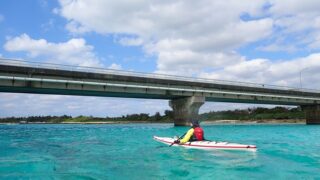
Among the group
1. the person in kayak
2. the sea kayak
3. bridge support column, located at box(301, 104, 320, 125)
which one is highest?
bridge support column, located at box(301, 104, 320, 125)

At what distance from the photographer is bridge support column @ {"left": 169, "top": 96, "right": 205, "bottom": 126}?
181 feet

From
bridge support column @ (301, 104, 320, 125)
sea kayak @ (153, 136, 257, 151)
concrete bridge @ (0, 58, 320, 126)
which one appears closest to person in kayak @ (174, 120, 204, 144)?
sea kayak @ (153, 136, 257, 151)

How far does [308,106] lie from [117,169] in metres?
73.0

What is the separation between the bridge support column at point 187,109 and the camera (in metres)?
55.3

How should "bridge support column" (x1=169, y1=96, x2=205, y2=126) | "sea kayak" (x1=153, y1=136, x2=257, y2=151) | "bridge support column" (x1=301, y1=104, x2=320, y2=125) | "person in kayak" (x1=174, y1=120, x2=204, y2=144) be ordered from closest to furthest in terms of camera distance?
"sea kayak" (x1=153, y1=136, x2=257, y2=151) < "person in kayak" (x1=174, y1=120, x2=204, y2=144) < "bridge support column" (x1=169, y1=96, x2=205, y2=126) < "bridge support column" (x1=301, y1=104, x2=320, y2=125)

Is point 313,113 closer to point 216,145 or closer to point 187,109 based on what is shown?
point 187,109

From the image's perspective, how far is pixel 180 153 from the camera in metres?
19.3

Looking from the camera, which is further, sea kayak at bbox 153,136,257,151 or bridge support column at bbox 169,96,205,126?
bridge support column at bbox 169,96,205,126

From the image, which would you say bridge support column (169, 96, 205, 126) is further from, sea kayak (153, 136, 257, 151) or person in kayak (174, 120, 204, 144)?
sea kayak (153, 136, 257, 151)

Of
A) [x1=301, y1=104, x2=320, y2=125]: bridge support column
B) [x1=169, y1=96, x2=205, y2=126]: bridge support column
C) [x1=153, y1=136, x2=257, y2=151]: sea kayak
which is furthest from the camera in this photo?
[x1=301, y1=104, x2=320, y2=125]: bridge support column

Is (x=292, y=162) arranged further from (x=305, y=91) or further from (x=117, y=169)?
(x=305, y=91)

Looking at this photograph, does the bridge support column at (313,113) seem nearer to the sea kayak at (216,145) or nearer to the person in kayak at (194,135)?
the person in kayak at (194,135)

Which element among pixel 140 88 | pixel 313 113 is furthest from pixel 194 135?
pixel 313 113

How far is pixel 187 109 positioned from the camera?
56094 mm
